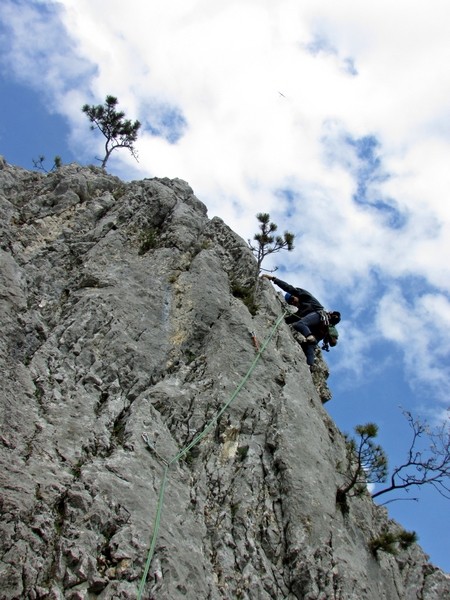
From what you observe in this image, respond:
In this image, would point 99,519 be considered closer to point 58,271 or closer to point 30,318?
point 30,318

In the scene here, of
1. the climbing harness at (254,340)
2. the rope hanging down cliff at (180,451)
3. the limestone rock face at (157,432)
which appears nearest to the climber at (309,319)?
the limestone rock face at (157,432)

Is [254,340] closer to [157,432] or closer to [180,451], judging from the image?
[180,451]

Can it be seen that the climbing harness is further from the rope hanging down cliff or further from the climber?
the climber

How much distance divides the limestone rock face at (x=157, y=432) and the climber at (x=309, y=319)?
42.3 inches

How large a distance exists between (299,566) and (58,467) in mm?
4774

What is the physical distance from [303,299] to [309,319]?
45.5 inches

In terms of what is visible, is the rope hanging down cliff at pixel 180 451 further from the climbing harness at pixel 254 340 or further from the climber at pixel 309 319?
the climber at pixel 309 319

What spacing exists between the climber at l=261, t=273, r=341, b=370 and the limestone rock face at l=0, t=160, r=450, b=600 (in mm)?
1073

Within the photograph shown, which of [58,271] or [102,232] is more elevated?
[102,232]

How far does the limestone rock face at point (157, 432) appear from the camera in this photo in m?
8.73

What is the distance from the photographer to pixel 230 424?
40.6 ft

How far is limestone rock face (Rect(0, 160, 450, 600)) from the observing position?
28.7 ft

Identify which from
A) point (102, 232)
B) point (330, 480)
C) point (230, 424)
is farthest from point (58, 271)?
point (330, 480)

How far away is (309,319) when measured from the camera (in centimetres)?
1880
